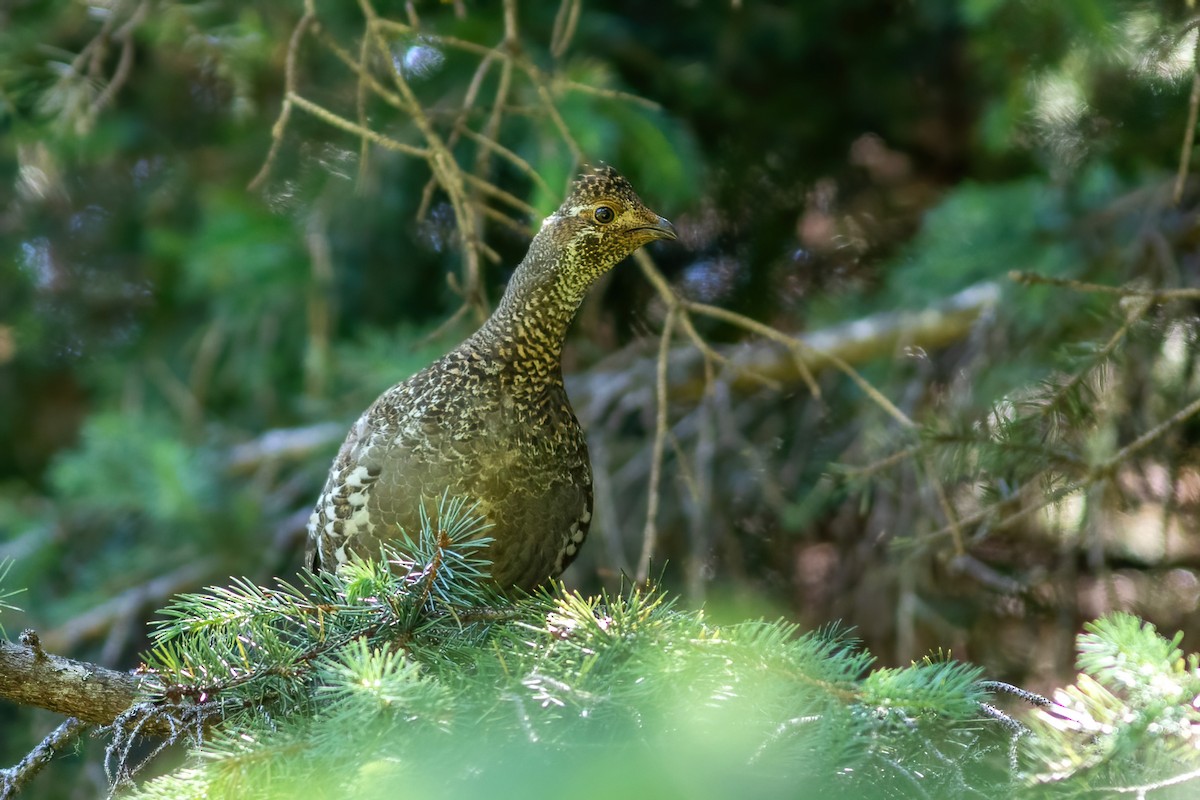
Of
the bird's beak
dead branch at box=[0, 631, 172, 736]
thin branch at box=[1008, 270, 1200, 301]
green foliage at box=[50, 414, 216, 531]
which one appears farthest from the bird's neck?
green foliage at box=[50, 414, 216, 531]

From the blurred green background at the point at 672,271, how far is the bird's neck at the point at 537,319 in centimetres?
21

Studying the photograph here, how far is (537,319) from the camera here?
2885 mm

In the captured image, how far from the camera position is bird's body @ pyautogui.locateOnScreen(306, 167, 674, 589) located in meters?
2.72

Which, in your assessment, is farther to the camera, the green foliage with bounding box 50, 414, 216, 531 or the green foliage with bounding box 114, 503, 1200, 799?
the green foliage with bounding box 50, 414, 216, 531

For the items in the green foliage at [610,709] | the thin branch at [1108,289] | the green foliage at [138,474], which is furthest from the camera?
the green foliage at [138,474]

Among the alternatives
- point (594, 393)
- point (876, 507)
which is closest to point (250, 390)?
point (594, 393)

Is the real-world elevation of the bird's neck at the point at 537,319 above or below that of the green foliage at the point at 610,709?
above

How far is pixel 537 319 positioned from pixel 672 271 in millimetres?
2236

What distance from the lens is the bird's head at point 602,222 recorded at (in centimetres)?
284

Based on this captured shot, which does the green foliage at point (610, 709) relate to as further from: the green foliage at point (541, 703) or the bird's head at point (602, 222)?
the bird's head at point (602, 222)

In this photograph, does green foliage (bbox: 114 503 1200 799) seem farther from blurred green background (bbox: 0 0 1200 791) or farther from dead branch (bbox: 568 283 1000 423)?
dead branch (bbox: 568 283 1000 423)

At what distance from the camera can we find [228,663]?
196 centimetres

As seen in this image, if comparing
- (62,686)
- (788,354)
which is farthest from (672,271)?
(62,686)

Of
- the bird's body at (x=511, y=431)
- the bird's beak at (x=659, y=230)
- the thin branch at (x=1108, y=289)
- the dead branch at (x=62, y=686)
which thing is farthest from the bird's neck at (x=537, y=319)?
the dead branch at (x=62, y=686)
